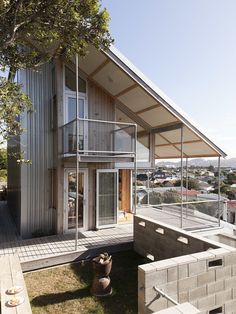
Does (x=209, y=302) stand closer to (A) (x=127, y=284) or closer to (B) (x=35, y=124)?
(A) (x=127, y=284)

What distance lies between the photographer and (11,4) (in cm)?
488

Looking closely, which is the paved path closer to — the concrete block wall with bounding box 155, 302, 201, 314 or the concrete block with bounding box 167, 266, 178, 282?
the concrete block with bounding box 167, 266, 178, 282

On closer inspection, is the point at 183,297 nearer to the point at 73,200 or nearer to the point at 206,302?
the point at 206,302

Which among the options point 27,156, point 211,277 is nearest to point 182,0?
point 27,156

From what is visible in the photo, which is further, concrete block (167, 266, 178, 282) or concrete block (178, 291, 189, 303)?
concrete block (178, 291, 189, 303)

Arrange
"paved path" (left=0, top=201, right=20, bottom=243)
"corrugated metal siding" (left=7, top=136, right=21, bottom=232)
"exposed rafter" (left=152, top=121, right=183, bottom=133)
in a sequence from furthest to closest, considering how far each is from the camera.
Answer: "exposed rafter" (left=152, top=121, right=183, bottom=133) → "corrugated metal siding" (left=7, top=136, right=21, bottom=232) → "paved path" (left=0, top=201, right=20, bottom=243)

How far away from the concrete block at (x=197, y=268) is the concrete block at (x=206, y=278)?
97 mm

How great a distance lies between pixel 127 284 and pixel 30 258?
113 inches

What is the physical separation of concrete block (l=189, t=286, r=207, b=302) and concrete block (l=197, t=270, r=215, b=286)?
0.31 ft

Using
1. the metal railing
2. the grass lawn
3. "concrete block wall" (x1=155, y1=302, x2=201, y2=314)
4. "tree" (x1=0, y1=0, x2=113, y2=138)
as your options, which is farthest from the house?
"concrete block wall" (x1=155, y1=302, x2=201, y2=314)

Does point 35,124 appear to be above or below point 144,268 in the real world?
above

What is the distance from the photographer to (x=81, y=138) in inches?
358

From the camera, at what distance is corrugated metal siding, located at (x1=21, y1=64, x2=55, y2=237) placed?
925 centimetres

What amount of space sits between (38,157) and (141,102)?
15.3 feet
